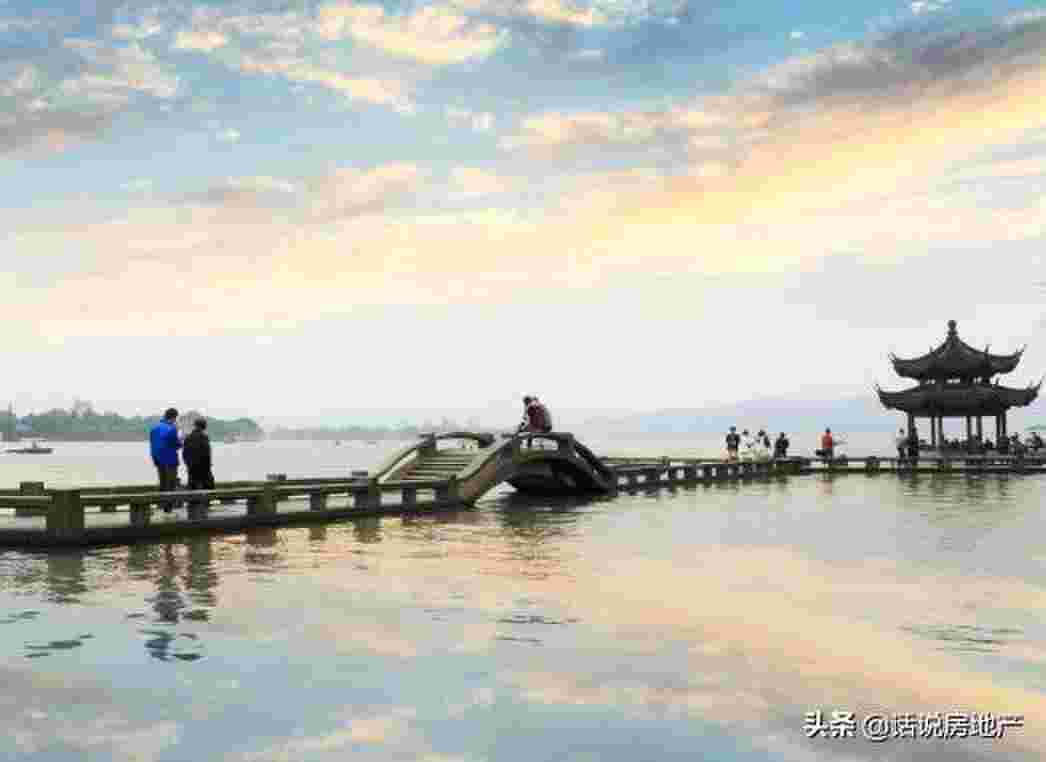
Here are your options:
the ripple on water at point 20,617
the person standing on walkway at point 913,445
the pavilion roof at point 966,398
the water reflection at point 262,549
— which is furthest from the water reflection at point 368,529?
the pavilion roof at point 966,398

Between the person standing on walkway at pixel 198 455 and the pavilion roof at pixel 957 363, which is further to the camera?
the pavilion roof at pixel 957 363

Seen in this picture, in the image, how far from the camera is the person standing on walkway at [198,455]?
20828mm

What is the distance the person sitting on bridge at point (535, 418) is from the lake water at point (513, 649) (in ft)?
39.4

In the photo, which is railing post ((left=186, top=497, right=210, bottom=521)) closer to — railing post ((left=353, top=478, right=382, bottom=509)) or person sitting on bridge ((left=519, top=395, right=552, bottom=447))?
railing post ((left=353, top=478, right=382, bottom=509))

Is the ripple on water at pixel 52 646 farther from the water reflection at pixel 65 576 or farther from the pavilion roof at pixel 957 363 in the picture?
the pavilion roof at pixel 957 363

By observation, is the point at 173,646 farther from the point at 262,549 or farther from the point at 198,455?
the point at 198,455

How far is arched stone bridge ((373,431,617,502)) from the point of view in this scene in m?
28.3

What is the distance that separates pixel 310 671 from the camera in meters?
8.71

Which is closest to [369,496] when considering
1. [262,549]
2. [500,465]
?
[500,465]

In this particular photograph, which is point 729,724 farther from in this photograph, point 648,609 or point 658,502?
point 658,502

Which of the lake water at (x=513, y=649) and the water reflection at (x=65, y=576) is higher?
the water reflection at (x=65, y=576)

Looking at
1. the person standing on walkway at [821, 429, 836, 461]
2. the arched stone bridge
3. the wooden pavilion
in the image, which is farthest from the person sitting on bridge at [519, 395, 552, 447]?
the wooden pavilion

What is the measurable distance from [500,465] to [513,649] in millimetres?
19796

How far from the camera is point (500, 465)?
96.3 feet
